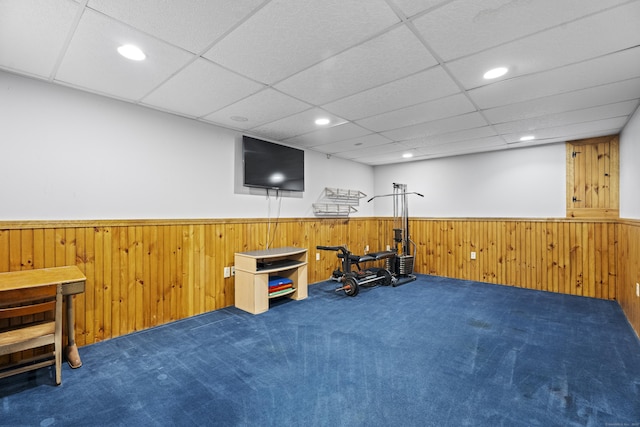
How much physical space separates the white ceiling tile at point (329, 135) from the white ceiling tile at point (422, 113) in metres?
0.21

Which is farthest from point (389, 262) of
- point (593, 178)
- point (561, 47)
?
point (561, 47)

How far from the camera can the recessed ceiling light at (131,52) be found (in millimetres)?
2033

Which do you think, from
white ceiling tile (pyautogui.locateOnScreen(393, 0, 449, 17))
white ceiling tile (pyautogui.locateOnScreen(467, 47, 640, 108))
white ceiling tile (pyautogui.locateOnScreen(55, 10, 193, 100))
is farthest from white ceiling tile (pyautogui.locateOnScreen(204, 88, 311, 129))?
white ceiling tile (pyautogui.locateOnScreen(467, 47, 640, 108))

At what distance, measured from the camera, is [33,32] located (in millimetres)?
1861

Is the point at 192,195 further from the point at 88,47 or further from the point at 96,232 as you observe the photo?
the point at 88,47

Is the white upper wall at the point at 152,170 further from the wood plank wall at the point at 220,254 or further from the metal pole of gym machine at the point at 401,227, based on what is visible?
the metal pole of gym machine at the point at 401,227

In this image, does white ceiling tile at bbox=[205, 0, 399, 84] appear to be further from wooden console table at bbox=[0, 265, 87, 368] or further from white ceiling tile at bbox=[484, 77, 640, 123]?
white ceiling tile at bbox=[484, 77, 640, 123]

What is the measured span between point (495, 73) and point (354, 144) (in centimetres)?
257

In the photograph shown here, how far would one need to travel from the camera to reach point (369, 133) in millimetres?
4176

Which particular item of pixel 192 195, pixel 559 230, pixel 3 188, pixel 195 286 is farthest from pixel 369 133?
pixel 3 188

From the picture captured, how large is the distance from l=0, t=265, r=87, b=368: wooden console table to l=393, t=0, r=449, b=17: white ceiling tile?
287cm

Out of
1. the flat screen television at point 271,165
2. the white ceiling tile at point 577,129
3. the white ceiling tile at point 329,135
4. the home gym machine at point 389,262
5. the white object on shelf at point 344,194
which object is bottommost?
the home gym machine at point 389,262

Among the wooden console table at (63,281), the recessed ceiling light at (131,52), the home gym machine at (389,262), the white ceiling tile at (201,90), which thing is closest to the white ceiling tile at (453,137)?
the home gym machine at (389,262)

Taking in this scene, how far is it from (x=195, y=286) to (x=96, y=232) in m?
1.24
